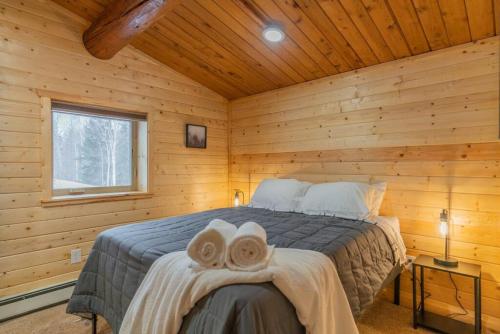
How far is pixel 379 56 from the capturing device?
2.43 m

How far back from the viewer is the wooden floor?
1966 mm

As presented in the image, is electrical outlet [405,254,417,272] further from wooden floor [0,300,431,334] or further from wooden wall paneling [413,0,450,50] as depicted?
wooden wall paneling [413,0,450,50]

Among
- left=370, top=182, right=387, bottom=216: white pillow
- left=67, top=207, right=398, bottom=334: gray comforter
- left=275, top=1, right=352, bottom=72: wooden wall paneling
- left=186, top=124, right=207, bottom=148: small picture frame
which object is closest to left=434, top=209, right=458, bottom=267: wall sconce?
left=67, top=207, right=398, bottom=334: gray comforter

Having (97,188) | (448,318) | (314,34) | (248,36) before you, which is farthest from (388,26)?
(97,188)

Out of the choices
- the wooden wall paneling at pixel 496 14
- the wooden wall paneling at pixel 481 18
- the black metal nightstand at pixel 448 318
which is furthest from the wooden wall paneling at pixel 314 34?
the black metal nightstand at pixel 448 318

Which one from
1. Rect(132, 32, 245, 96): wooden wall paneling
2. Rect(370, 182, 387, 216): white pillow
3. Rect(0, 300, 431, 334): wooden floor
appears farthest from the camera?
Rect(132, 32, 245, 96): wooden wall paneling

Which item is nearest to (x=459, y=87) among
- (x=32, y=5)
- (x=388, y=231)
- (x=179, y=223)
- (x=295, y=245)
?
(x=388, y=231)

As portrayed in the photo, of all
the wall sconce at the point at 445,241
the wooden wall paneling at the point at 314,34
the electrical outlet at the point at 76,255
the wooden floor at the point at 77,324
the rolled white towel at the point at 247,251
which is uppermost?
the wooden wall paneling at the point at 314,34

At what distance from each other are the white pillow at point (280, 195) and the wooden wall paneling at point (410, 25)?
4.89ft

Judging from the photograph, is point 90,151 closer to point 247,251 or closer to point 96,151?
point 96,151

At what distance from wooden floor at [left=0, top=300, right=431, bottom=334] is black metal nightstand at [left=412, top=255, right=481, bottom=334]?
9cm

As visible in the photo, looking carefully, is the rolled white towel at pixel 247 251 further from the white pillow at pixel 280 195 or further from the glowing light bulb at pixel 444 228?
the glowing light bulb at pixel 444 228

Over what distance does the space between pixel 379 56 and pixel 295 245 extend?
6.19 ft

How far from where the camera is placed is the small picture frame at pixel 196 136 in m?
3.38
